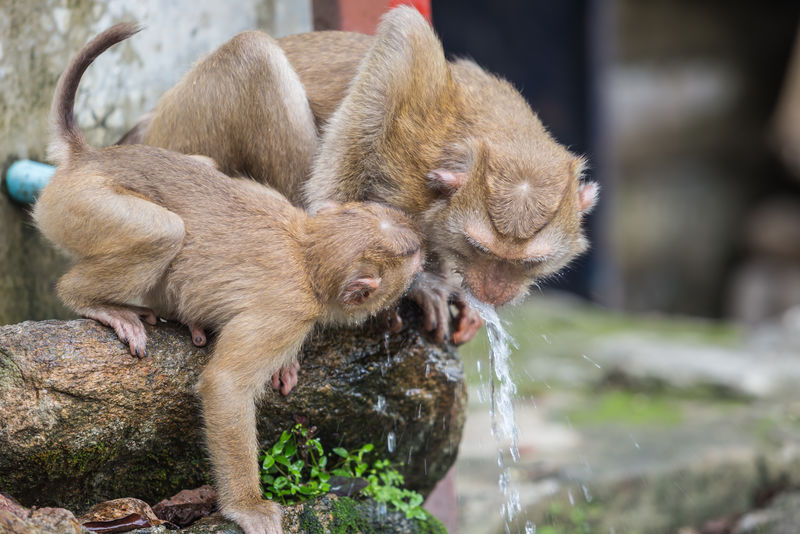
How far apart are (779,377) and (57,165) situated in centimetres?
702

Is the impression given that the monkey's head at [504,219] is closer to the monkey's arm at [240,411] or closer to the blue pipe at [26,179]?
the monkey's arm at [240,411]

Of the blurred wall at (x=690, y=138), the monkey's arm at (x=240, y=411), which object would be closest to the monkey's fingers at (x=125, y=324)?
the monkey's arm at (x=240, y=411)

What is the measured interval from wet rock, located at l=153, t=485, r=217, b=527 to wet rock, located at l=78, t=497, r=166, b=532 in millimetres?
199

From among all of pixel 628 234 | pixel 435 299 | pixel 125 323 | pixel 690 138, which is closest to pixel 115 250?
pixel 125 323

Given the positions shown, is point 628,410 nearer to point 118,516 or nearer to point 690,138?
point 118,516

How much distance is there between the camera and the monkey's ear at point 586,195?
4.54 m

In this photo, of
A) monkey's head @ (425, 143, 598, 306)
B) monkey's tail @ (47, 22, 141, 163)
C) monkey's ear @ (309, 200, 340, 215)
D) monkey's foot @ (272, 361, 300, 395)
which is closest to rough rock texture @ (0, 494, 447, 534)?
monkey's foot @ (272, 361, 300, 395)

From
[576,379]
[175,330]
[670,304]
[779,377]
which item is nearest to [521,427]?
[576,379]

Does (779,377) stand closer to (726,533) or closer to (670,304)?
(726,533)

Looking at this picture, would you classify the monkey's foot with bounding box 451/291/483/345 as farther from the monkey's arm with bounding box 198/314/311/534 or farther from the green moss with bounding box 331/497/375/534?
the monkey's arm with bounding box 198/314/311/534

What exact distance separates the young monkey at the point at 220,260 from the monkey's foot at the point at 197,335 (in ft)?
0.12

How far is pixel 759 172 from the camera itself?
16031 millimetres

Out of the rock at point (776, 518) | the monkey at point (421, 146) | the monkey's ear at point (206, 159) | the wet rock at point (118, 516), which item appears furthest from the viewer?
the rock at point (776, 518)

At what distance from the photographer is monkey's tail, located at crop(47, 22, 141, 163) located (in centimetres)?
420
